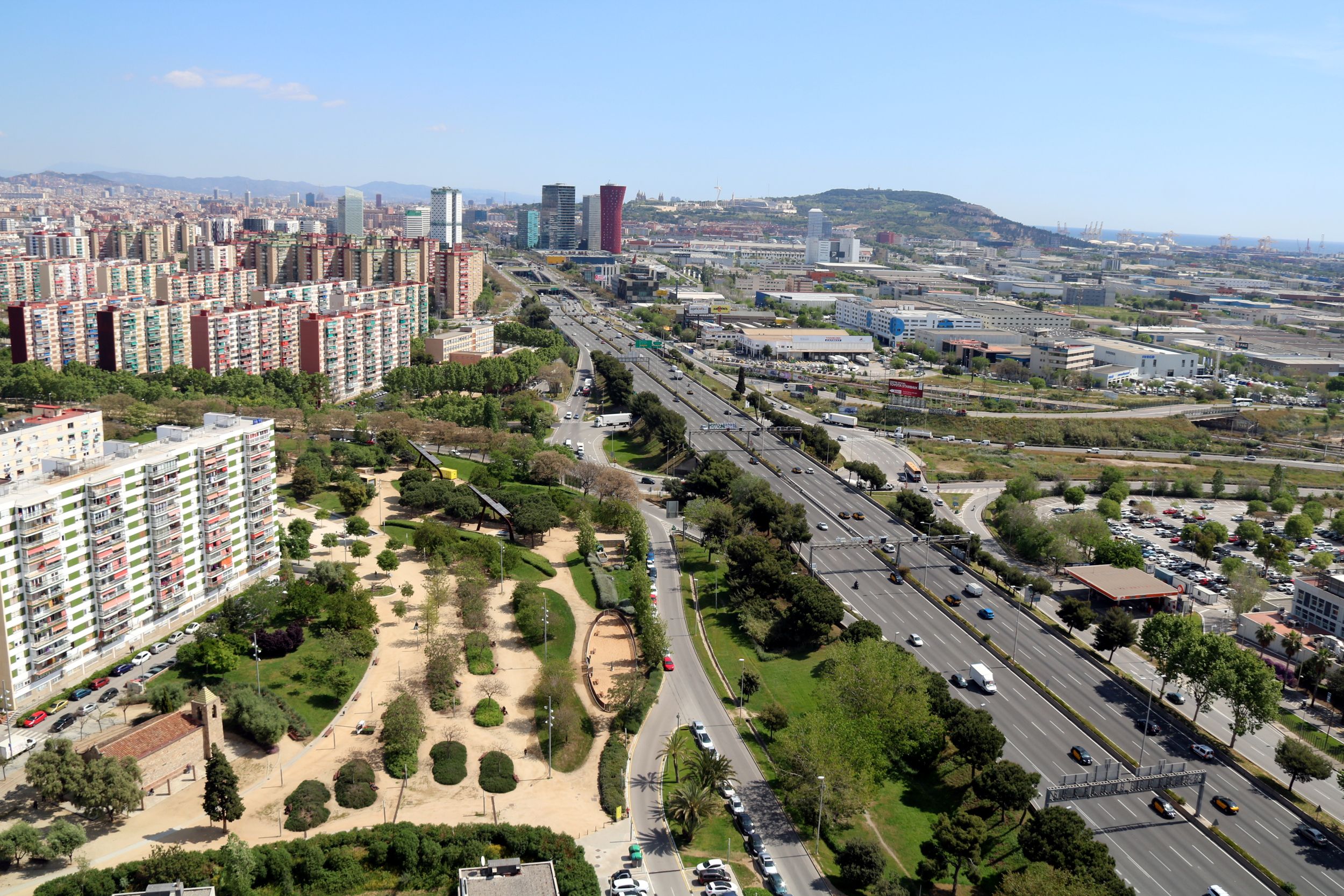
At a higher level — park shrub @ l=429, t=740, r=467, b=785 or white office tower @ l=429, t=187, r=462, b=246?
white office tower @ l=429, t=187, r=462, b=246

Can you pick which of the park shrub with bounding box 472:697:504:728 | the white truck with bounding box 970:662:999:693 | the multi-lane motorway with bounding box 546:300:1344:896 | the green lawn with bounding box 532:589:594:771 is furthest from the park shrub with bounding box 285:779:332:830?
the white truck with bounding box 970:662:999:693

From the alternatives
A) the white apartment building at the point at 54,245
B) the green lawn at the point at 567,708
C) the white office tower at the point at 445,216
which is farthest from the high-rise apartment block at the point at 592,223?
the green lawn at the point at 567,708

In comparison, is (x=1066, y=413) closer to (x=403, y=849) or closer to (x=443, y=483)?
(x=443, y=483)

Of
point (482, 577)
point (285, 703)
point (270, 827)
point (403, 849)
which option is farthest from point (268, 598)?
point (403, 849)

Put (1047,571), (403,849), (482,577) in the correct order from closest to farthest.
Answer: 1. (403,849)
2. (482,577)
3. (1047,571)

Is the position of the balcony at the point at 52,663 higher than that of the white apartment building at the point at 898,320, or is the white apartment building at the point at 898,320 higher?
the white apartment building at the point at 898,320

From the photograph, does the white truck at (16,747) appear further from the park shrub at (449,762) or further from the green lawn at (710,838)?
the green lawn at (710,838)

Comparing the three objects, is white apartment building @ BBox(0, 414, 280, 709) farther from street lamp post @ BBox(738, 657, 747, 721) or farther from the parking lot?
the parking lot
